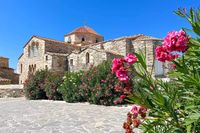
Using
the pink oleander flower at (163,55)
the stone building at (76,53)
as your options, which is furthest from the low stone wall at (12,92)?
the pink oleander flower at (163,55)

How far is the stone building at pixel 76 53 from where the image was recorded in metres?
30.1

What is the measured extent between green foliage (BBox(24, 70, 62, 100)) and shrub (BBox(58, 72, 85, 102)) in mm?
1090

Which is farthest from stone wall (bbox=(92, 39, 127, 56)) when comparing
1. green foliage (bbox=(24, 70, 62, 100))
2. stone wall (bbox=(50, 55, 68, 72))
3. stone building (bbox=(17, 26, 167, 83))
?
green foliage (bbox=(24, 70, 62, 100))

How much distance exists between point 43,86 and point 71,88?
3.37 m

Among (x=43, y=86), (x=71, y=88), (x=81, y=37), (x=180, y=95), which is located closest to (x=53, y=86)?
(x=43, y=86)

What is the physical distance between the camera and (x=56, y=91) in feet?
54.2

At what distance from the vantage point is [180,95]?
2838mm

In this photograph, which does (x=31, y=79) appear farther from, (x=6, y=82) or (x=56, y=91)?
(x=6, y=82)

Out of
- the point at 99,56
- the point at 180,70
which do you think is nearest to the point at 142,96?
the point at 180,70

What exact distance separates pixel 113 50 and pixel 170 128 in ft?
101

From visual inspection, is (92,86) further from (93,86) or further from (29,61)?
(29,61)

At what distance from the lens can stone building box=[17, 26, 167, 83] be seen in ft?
98.8

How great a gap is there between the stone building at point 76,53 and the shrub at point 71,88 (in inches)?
560

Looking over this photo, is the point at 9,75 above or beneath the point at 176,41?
above
